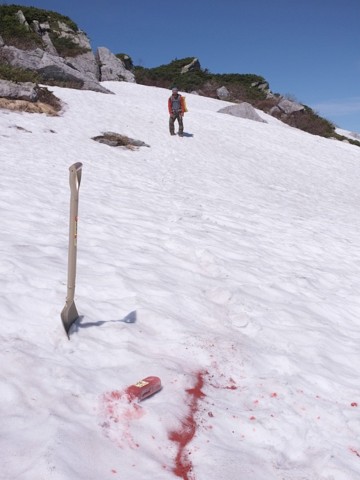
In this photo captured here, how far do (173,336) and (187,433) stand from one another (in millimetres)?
1314

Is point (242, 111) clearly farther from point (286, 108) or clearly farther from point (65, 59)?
point (65, 59)

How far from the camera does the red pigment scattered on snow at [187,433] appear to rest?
270 cm

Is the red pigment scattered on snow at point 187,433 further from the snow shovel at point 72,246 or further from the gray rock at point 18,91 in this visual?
the gray rock at point 18,91

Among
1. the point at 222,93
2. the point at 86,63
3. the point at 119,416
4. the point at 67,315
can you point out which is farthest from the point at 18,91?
the point at 222,93

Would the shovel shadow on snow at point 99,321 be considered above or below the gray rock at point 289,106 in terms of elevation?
below

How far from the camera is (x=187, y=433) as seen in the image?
120 inches

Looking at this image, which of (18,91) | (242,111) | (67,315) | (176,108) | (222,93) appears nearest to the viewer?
(67,315)

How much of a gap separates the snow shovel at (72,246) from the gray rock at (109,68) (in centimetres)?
3223

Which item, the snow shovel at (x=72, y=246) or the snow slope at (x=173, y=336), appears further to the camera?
the snow shovel at (x=72, y=246)

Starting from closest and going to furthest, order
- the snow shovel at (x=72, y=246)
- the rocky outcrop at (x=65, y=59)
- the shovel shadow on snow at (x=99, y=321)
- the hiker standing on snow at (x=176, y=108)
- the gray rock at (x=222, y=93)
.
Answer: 1. the snow shovel at (x=72, y=246)
2. the shovel shadow on snow at (x=99, y=321)
3. the hiker standing on snow at (x=176, y=108)
4. the rocky outcrop at (x=65, y=59)
5. the gray rock at (x=222, y=93)

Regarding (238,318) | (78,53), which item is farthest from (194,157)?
(78,53)

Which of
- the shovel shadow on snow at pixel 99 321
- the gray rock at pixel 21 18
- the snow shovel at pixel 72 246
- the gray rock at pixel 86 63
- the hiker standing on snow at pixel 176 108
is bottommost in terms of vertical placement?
the shovel shadow on snow at pixel 99 321

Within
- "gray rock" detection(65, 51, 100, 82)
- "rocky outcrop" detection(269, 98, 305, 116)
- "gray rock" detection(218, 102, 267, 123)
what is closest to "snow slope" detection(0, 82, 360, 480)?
"gray rock" detection(218, 102, 267, 123)

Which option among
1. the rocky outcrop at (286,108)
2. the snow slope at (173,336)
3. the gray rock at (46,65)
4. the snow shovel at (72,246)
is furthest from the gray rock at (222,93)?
the snow shovel at (72,246)
